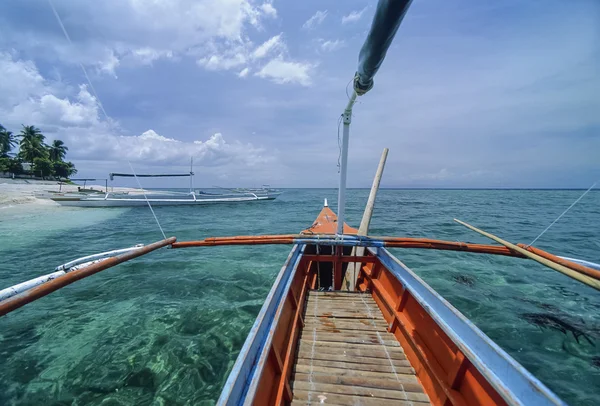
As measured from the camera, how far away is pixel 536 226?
21.2 m

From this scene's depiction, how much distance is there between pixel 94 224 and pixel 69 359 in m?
22.2

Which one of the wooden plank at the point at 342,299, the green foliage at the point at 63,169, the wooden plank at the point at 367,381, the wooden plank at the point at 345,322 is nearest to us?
the wooden plank at the point at 367,381

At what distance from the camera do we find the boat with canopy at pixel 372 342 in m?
2.27

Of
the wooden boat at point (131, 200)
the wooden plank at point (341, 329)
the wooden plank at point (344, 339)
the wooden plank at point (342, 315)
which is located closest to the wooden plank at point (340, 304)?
the wooden plank at point (342, 315)

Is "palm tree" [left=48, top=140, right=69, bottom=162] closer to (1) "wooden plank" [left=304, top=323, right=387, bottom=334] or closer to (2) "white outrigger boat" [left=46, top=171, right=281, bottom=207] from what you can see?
(2) "white outrigger boat" [left=46, top=171, right=281, bottom=207]

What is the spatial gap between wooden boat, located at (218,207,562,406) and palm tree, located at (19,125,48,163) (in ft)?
273

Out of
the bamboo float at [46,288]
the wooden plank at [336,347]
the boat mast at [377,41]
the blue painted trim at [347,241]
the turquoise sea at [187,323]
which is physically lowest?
the turquoise sea at [187,323]

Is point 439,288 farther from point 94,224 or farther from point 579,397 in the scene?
point 94,224

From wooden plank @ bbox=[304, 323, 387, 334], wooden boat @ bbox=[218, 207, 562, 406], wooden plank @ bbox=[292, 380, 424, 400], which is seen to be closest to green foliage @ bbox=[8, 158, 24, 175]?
wooden boat @ bbox=[218, 207, 562, 406]

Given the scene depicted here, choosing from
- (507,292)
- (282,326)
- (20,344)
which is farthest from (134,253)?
(507,292)

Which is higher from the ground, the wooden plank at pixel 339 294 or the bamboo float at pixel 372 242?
the bamboo float at pixel 372 242

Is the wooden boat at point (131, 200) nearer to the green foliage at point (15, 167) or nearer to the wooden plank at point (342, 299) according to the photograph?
the wooden plank at point (342, 299)

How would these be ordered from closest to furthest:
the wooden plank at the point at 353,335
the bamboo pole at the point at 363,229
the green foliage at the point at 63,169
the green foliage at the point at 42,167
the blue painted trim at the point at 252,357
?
the blue painted trim at the point at 252,357, the wooden plank at the point at 353,335, the bamboo pole at the point at 363,229, the green foliage at the point at 42,167, the green foliage at the point at 63,169

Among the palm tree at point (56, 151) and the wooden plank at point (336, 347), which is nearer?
the wooden plank at point (336, 347)
